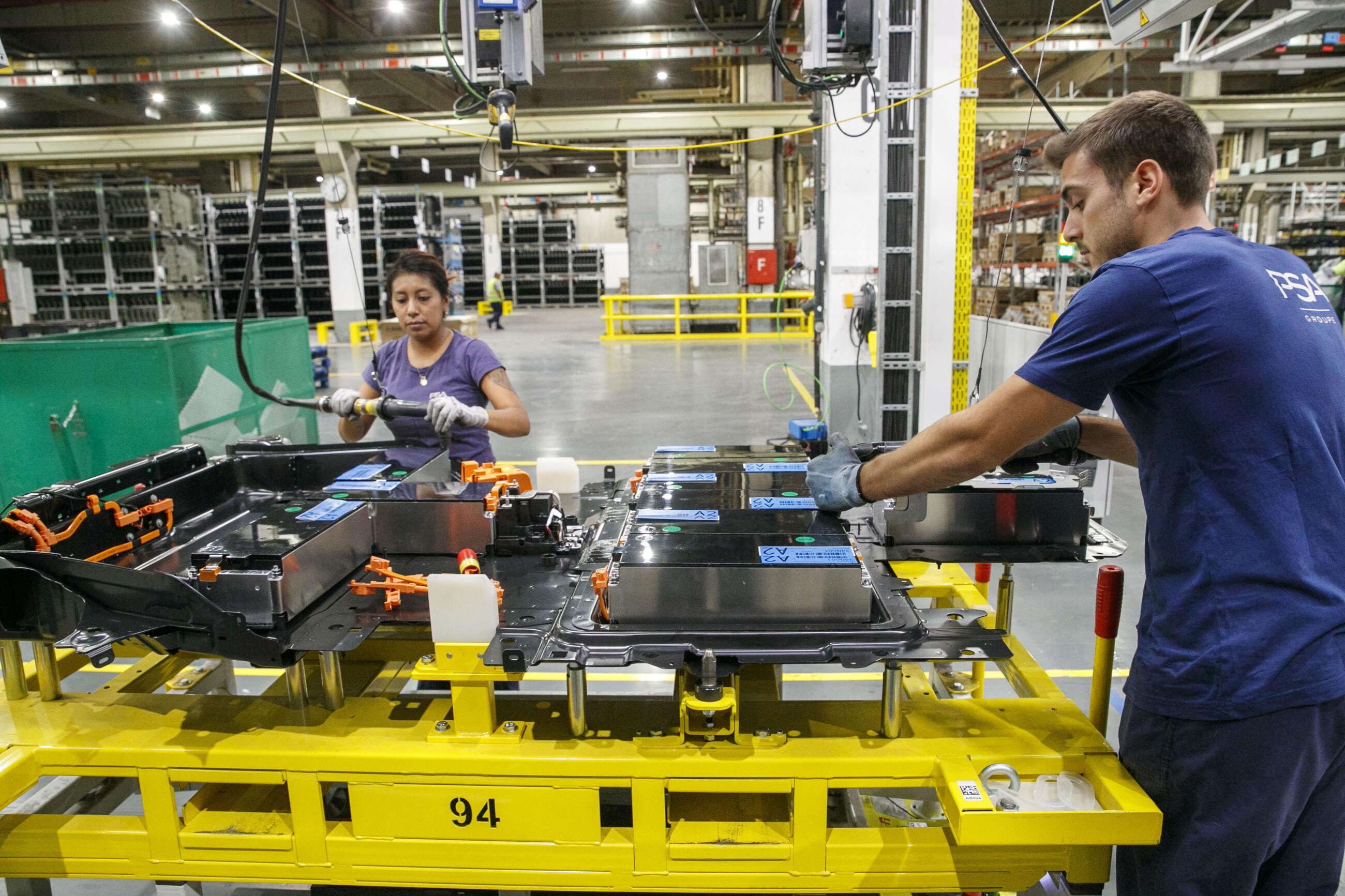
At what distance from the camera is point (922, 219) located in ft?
16.5

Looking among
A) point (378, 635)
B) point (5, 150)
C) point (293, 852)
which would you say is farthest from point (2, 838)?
point (5, 150)

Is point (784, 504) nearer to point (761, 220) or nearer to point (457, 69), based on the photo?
point (457, 69)

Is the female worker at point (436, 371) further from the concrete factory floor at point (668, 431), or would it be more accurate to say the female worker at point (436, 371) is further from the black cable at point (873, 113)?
the black cable at point (873, 113)

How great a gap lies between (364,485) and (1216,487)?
71.2 inches

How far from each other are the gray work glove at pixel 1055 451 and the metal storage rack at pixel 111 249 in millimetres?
16836

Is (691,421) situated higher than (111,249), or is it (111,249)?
(111,249)

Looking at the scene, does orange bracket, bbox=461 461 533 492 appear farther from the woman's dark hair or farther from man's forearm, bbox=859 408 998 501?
the woman's dark hair

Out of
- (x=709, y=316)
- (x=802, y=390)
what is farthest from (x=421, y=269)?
(x=709, y=316)

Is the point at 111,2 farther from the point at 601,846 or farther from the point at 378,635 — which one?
the point at 601,846

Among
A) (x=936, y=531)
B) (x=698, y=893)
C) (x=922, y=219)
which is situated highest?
(x=922, y=219)

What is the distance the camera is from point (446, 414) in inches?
103

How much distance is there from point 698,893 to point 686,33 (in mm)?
15562

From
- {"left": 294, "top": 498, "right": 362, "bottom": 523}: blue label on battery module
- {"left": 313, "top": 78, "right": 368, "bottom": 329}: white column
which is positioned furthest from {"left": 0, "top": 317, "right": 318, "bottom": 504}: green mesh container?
{"left": 313, "top": 78, "right": 368, "bottom": 329}: white column

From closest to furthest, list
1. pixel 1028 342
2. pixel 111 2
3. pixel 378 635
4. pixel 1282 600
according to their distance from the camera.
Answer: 1. pixel 1282 600
2. pixel 378 635
3. pixel 1028 342
4. pixel 111 2
